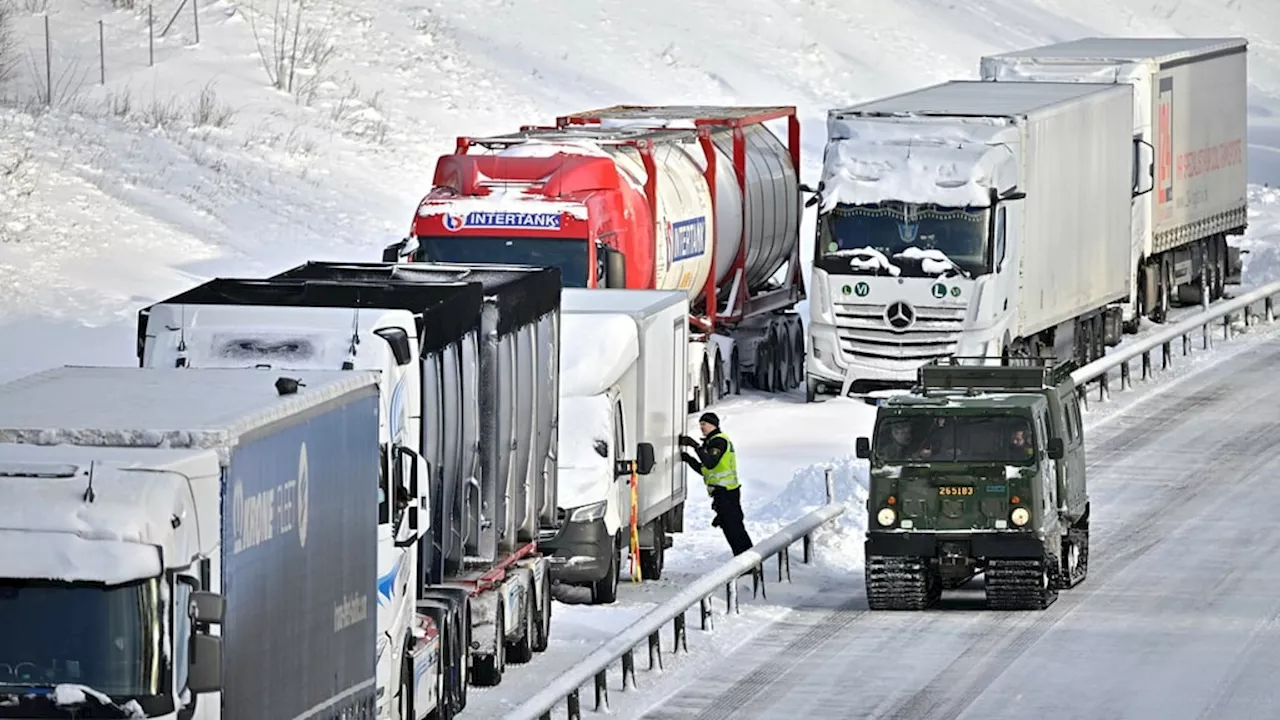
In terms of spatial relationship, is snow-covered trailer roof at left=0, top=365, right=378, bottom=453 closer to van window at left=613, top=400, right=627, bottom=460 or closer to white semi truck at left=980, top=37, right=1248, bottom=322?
van window at left=613, top=400, right=627, bottom=460

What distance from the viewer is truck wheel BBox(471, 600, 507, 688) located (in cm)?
2031

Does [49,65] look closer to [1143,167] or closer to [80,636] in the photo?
[1143,167]

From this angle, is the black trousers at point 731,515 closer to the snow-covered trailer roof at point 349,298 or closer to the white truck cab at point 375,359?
the snow-covered trailer roof at point 349,298

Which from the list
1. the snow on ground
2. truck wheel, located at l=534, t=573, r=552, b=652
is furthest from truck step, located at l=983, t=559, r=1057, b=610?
truck wheel, located at l=534, t=573, r=552, b=652


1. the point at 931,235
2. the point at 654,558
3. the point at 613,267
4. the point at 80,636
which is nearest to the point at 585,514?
the point at 654,558

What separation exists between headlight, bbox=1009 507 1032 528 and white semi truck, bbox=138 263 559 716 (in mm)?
4161

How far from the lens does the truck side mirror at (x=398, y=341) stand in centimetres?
1728

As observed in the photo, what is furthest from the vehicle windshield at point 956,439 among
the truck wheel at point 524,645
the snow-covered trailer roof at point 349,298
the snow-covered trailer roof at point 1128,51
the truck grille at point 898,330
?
the snow-covered trailer roof at point 1128,51

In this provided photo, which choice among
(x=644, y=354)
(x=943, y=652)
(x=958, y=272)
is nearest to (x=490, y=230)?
(x=958, y=272)

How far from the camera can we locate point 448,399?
1942cm

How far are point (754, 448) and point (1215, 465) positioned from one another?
18.1ft

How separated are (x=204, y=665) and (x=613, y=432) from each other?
1106cm

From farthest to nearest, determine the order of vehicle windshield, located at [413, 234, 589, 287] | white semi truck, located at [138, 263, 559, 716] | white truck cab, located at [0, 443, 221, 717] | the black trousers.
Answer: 1. vehicle windshield, located at [413, 234, 589, 287]
2. the black trousers
3. white semi truck, located at [138, 263, 559, 716]
4. white truck cab, located at [0, 443, 221, 717]

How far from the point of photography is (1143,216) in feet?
143
